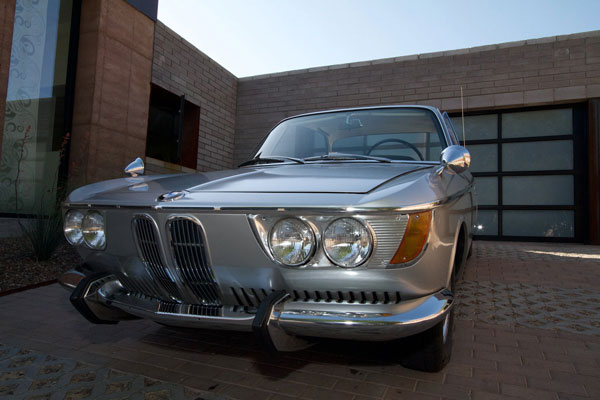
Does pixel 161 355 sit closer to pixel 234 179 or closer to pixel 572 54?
pixel 234 179

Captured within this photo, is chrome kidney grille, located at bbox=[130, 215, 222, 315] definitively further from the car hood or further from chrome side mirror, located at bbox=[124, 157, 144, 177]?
chrome side mirror, located at bbox=[124, 157, 144, 177]

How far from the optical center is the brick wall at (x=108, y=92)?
6.27 metres

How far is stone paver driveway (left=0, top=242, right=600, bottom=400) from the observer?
1.67 m

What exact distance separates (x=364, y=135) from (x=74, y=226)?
193cm

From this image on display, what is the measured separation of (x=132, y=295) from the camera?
1732mm

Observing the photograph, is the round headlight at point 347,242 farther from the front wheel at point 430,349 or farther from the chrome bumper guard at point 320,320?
the front wheel at point 430,349

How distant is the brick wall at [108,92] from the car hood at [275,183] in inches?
189

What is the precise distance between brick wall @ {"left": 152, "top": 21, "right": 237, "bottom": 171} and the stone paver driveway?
6065 millimetres

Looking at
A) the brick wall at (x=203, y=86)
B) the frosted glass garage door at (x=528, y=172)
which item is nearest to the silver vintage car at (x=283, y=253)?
the brick wall at (x=203, y=86)

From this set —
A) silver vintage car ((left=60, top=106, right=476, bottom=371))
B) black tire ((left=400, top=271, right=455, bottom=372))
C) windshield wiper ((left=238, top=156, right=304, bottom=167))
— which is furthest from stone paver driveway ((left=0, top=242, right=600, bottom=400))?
windshield wiper ((left=238, top=156, right=304, bottom=167))

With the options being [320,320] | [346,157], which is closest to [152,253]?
[320,320]

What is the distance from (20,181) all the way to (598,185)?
10.5 m

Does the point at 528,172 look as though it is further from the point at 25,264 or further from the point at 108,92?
the point at 25,264

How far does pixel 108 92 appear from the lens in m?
6.56
